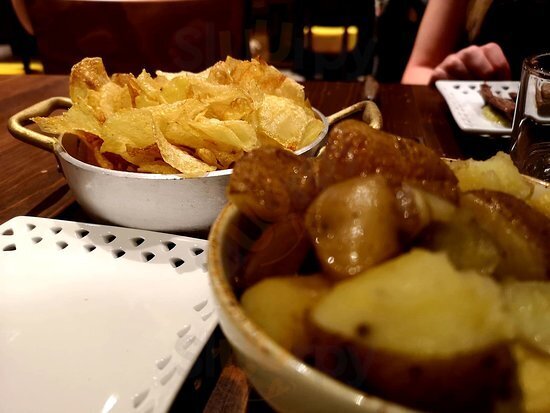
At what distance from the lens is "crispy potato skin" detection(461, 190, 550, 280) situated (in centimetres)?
30

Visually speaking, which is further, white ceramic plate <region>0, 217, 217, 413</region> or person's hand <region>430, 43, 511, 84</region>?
person's hand <region>430, 43, 511, 84</region>

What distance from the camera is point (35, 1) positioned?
1.75 meters

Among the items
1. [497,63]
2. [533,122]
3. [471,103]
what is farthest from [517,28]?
[533,122]

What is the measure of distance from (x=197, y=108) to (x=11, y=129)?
30 centimetres

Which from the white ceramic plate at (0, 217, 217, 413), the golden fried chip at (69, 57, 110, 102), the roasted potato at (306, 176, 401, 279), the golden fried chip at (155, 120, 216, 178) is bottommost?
the white ceramic plate at (0, 217, 217, 413)

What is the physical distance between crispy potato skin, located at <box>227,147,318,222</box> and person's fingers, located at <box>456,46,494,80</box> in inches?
51.3

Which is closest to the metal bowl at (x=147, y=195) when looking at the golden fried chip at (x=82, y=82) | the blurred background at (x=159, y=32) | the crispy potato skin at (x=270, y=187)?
the golden fried chip at (x=82, y=82)

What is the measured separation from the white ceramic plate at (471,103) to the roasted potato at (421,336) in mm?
842

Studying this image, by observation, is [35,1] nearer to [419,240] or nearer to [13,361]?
[13,361]

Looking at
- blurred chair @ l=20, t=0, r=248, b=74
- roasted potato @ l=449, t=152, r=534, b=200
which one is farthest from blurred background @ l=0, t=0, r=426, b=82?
roasted potato @ l=449, t=152, r=534, b=200

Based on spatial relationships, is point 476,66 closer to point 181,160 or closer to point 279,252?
point 181,160

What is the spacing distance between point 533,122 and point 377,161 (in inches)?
27.5

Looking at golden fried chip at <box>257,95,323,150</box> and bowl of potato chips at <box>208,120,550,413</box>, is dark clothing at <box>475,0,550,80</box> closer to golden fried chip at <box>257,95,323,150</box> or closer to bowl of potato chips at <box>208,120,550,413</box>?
golden fried chip at <box>257,95,323,150</box>

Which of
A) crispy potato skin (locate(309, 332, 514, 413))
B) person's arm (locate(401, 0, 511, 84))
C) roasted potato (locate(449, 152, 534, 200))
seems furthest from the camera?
person's arm (locate(401, 0, 511, 84))
